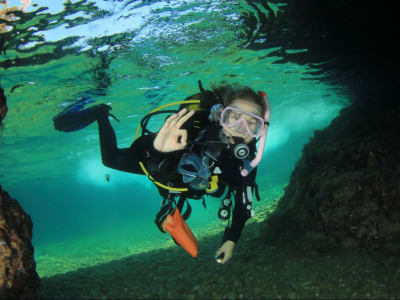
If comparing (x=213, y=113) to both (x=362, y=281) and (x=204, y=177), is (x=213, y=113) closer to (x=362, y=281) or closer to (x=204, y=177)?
(x=204, y=177)

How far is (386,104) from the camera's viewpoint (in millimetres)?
9195

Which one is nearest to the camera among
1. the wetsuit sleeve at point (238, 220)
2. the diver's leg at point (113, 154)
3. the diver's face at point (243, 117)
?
the wetsuit sleeve at point (238, 220)

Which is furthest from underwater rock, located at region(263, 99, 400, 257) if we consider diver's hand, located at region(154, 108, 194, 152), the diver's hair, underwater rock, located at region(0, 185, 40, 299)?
underwater rock, located at region(0, 185, 40, 299)

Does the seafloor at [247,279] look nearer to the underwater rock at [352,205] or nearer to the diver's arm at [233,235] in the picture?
the underwater rock at [352,205]

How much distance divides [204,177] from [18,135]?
19.0 meters

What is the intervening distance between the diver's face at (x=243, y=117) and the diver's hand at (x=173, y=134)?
85 centimetres

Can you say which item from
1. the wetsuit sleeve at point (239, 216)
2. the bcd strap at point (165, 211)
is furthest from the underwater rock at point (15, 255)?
the wetsuit sleeve at point (239, 216)

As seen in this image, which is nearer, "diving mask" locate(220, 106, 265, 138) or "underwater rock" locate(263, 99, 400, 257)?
"diving mask" locate(220, 106, 265, 138)

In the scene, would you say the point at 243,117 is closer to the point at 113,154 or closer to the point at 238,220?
the point at 238,220

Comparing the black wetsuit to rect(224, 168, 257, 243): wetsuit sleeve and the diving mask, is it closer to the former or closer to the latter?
rect(224, 168, 257, 243): wetsuit sleeve

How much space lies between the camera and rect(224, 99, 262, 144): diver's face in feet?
14.7

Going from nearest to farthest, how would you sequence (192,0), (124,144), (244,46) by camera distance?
(192,0), (244,46), (124,144)

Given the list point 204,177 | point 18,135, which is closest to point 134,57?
point 204,177

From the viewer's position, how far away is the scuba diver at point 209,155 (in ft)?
13.3
